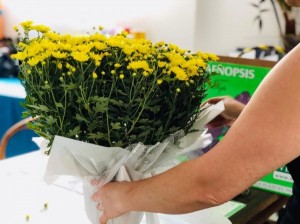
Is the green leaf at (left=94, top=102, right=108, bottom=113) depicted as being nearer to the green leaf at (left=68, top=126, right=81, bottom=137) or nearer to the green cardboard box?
the green leaf at (left=68, top=126, right=81, bottom=137)

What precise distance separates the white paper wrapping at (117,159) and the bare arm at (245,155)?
5cm

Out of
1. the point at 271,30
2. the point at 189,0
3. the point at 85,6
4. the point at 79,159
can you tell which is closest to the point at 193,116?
the point at 79,159

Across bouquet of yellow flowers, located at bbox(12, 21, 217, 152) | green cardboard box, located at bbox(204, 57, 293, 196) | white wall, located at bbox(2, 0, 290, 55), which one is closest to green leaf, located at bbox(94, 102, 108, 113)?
bouquet of yellow flowers, located at bbox(12, 21, 217, 152)

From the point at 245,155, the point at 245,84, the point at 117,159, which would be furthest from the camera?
the point at 245,84

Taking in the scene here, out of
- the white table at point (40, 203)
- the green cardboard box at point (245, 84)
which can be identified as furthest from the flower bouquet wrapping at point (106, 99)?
the green cardboard box at point (245, 84)

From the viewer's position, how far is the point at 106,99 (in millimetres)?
667

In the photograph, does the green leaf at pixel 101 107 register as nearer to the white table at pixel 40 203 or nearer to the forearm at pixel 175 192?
the forearm at pixel 175 192

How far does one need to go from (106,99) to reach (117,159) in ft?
0.45

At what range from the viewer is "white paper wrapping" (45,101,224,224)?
72 centimetres

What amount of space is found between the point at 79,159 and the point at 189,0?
2153 millimetres

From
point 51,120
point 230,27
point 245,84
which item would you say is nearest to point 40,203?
point 51,120

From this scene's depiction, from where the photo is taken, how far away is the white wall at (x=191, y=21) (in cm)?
274

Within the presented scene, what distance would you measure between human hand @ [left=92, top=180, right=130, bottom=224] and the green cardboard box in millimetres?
531

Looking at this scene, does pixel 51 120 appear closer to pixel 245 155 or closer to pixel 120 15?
pixel 245 155
